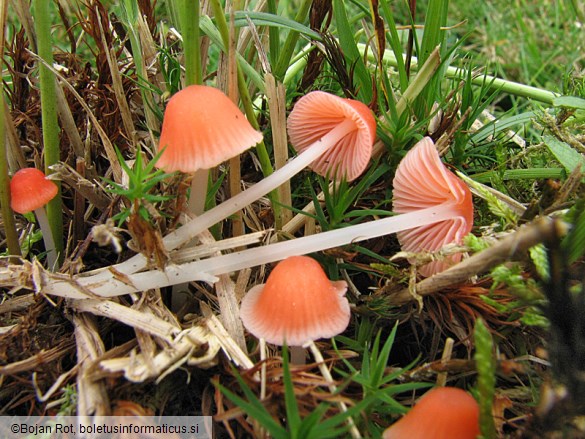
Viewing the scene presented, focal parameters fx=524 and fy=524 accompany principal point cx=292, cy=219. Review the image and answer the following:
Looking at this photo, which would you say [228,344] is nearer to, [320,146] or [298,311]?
[298,311]

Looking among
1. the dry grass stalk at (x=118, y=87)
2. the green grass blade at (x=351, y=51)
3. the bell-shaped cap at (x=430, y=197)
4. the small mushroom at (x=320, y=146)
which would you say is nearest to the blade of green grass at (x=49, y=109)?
the dry grass stalk at (x=118, y=87)

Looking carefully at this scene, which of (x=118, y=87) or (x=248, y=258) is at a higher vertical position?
(x=118, y=87)

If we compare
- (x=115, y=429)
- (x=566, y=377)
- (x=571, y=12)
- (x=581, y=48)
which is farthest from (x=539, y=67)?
(x=115, y=429)

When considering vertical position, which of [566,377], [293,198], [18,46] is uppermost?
[18,46]

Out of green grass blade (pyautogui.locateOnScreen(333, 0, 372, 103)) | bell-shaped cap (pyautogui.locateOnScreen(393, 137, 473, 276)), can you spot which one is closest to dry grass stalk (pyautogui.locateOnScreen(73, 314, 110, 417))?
bell-shaped cap (pyautogui.locateOnScreen(393, 137, 473, 276))

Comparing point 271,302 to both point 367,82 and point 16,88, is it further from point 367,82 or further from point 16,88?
point 16,88

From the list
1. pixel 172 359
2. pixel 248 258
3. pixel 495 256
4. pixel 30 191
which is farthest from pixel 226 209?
pixel 495 256
